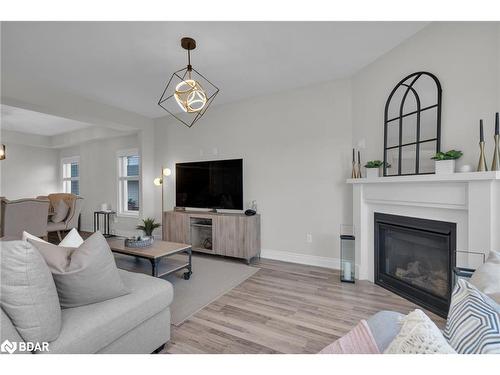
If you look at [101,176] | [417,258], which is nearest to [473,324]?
[417,258]

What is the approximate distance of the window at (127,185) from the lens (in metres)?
5.43

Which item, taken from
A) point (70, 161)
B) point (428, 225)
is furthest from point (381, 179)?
point (70, 161)

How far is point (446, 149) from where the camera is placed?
1976 mm

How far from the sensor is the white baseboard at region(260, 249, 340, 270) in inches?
124

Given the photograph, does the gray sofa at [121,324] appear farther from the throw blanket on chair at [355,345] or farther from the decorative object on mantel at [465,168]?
the decorative object on mantel at [465,168]

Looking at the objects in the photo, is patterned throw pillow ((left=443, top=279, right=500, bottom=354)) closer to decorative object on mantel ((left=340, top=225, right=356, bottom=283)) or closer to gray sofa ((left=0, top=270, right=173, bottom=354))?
gray sofa ((left=0, top=270, right=173, bottom=354))

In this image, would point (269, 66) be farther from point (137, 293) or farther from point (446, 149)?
point (137, 293)

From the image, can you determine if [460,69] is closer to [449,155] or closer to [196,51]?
[449,155]

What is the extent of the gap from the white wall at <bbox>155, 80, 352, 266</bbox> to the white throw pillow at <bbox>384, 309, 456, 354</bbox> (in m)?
2.54

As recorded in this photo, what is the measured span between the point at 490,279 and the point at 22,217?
5109 mm

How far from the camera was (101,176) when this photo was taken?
5.80 metres

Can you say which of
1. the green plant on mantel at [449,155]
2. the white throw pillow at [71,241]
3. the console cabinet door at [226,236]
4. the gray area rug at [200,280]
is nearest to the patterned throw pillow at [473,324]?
the green plant on mantel at [449,155]

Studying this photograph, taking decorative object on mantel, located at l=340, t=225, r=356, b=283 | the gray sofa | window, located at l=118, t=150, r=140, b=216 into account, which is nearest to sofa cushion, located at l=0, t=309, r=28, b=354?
the gray sofa

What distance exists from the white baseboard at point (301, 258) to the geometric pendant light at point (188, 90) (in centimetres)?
218
